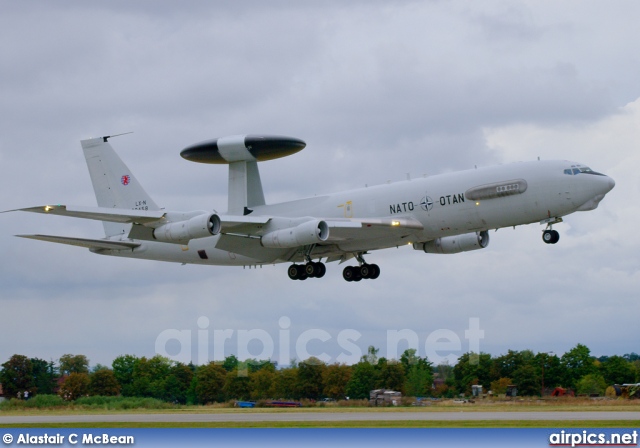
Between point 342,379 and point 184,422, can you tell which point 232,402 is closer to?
point 342,379

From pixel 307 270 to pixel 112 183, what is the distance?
14921 millimetres

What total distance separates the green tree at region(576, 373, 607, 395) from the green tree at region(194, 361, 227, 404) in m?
26.6

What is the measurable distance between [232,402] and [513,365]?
31.6 metres

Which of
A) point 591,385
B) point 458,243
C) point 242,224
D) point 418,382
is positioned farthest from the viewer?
point 591,385

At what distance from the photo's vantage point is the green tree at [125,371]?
73938 mm

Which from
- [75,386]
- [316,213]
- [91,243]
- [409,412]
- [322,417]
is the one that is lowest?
[322,417]

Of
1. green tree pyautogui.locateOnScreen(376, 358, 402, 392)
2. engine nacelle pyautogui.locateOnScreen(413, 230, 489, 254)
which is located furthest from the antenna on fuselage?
green tree pyautogui.locateOnScreen(376, 358, 402, 392)

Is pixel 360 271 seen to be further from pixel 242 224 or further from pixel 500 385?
pixel 500 385

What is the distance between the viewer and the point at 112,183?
219ft

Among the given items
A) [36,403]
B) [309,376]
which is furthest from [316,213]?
[36,403]

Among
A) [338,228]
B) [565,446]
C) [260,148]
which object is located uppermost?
[260,148]

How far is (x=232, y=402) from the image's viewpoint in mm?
66812

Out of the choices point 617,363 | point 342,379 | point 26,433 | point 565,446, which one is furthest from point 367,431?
point 617,363

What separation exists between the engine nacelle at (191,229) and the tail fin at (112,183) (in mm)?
9047
